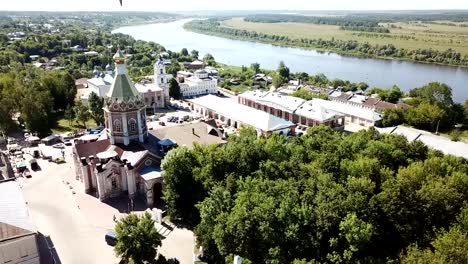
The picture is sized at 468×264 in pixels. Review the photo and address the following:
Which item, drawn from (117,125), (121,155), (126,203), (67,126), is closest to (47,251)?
(126,203)

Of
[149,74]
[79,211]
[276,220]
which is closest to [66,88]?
[149,74]

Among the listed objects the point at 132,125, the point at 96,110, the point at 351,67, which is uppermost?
the point at 132,125

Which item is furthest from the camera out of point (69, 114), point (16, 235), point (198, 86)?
point (198, 86)

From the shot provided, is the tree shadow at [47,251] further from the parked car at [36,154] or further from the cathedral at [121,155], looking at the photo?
the parked car at [36,154]

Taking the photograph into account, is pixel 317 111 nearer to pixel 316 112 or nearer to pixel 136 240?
pixel 316 112

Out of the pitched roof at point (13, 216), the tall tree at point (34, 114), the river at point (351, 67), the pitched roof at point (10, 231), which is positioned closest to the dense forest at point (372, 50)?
the river at point (351, 67)

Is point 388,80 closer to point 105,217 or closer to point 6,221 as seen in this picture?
point 105,217

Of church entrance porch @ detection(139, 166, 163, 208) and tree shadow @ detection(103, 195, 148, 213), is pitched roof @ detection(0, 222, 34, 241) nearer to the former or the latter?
tree shadow @ detection(103, 195, 148, 213)
